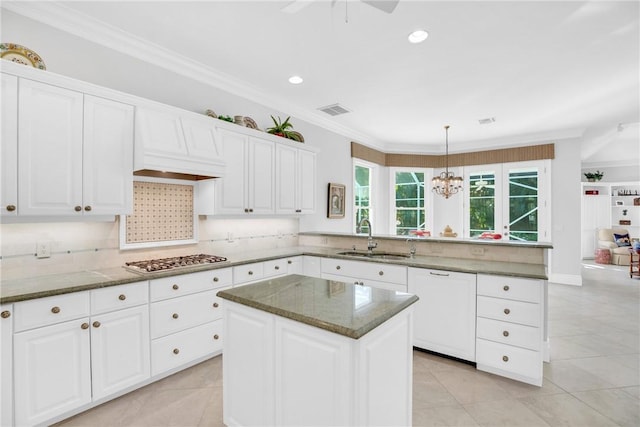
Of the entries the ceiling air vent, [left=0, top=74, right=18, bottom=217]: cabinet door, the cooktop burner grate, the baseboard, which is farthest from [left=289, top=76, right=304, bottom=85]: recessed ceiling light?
the baseboard

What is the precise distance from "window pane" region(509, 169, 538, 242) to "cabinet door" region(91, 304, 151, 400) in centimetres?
687

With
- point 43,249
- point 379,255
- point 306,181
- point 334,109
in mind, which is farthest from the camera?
point 334,109

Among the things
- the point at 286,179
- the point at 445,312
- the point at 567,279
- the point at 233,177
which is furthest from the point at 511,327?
the point at 567,279

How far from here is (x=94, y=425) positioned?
197 centimetres

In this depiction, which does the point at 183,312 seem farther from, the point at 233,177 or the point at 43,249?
the point at 233,177

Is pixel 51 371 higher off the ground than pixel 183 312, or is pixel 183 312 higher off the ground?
pixel 183 312

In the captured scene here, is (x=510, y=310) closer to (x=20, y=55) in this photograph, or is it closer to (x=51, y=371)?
(x=51, y=371)

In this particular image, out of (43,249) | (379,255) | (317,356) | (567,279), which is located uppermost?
(43,249)

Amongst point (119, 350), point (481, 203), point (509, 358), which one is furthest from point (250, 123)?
point (481, 203)

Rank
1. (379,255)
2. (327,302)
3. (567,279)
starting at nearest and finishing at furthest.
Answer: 1. (327,302)
2. (379,255)
3. (567,279)

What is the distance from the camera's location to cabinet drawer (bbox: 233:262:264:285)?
2.98m

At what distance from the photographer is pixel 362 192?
6.30 m

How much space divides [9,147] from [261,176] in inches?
80.6

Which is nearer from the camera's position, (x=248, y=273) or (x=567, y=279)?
(x=248, y=273)
